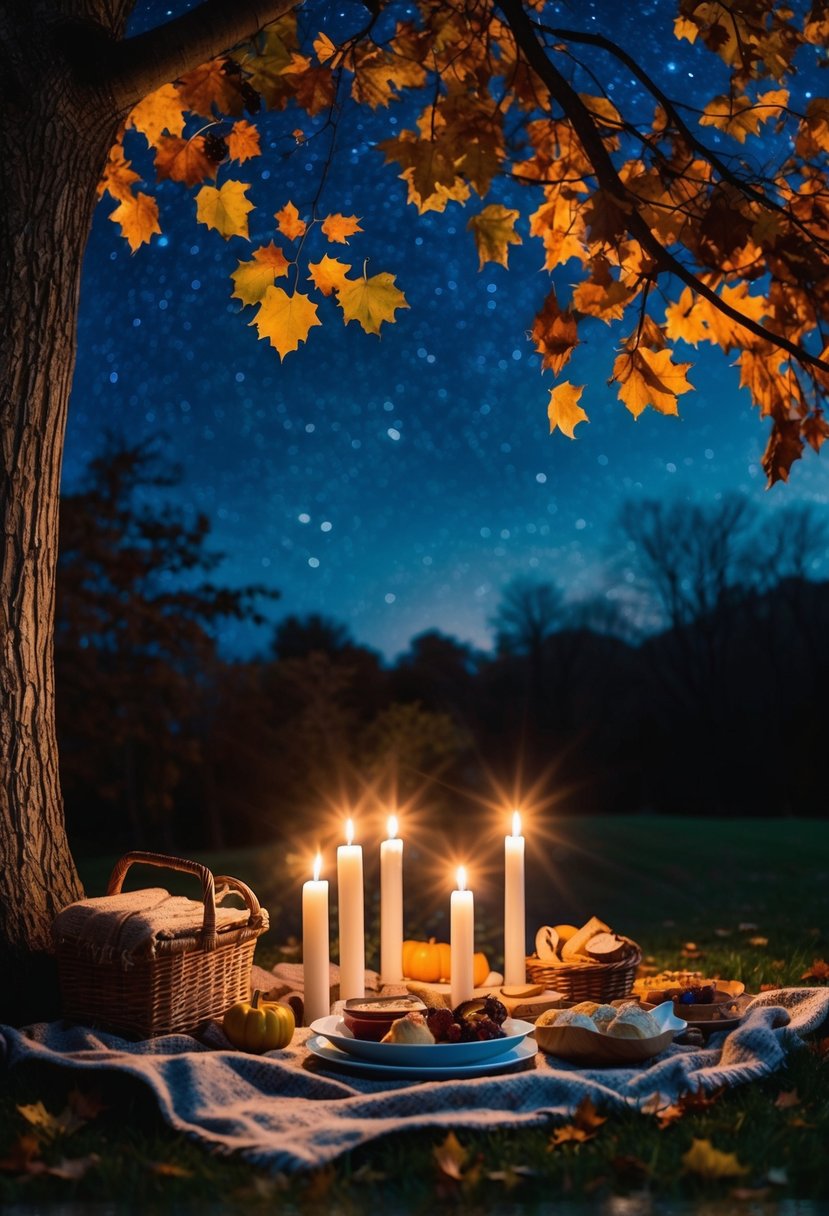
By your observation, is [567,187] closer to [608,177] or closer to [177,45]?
[608,177]

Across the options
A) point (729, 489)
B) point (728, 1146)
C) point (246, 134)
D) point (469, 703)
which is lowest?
point (728, 1146)

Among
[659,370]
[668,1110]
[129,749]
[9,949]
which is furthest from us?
[129,749]

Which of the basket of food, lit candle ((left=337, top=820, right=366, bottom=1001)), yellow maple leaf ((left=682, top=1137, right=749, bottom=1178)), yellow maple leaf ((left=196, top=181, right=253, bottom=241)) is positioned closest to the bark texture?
yellow maple leaf ((left=196, top=181, right=253, bottom=241))

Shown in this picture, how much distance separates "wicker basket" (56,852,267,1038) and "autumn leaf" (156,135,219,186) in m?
3.06

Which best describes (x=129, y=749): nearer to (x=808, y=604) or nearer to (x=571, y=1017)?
(x=808, y=604)

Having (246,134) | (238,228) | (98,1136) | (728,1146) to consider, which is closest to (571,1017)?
(728,1146)

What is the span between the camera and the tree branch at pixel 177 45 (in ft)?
13.5

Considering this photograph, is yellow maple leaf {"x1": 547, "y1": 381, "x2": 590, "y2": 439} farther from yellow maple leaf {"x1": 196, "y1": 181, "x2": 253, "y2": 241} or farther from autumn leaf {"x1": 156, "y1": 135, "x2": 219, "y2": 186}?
autumn leaf {"x1": 156, "y1": 135, "x2": 219, "y2": 186}

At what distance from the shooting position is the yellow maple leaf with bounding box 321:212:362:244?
4730 millimetres

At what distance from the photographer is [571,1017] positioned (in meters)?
3.49

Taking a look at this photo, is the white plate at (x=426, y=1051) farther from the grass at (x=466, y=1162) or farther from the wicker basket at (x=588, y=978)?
the wicker basket at (x=588, y=978)

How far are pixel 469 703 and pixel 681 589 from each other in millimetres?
4857

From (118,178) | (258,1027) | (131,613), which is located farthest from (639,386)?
(131,613)

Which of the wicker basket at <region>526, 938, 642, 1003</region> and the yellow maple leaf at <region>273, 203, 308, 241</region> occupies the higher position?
the yellow maple leaf at <region>273, 203, 308, 241</region>
